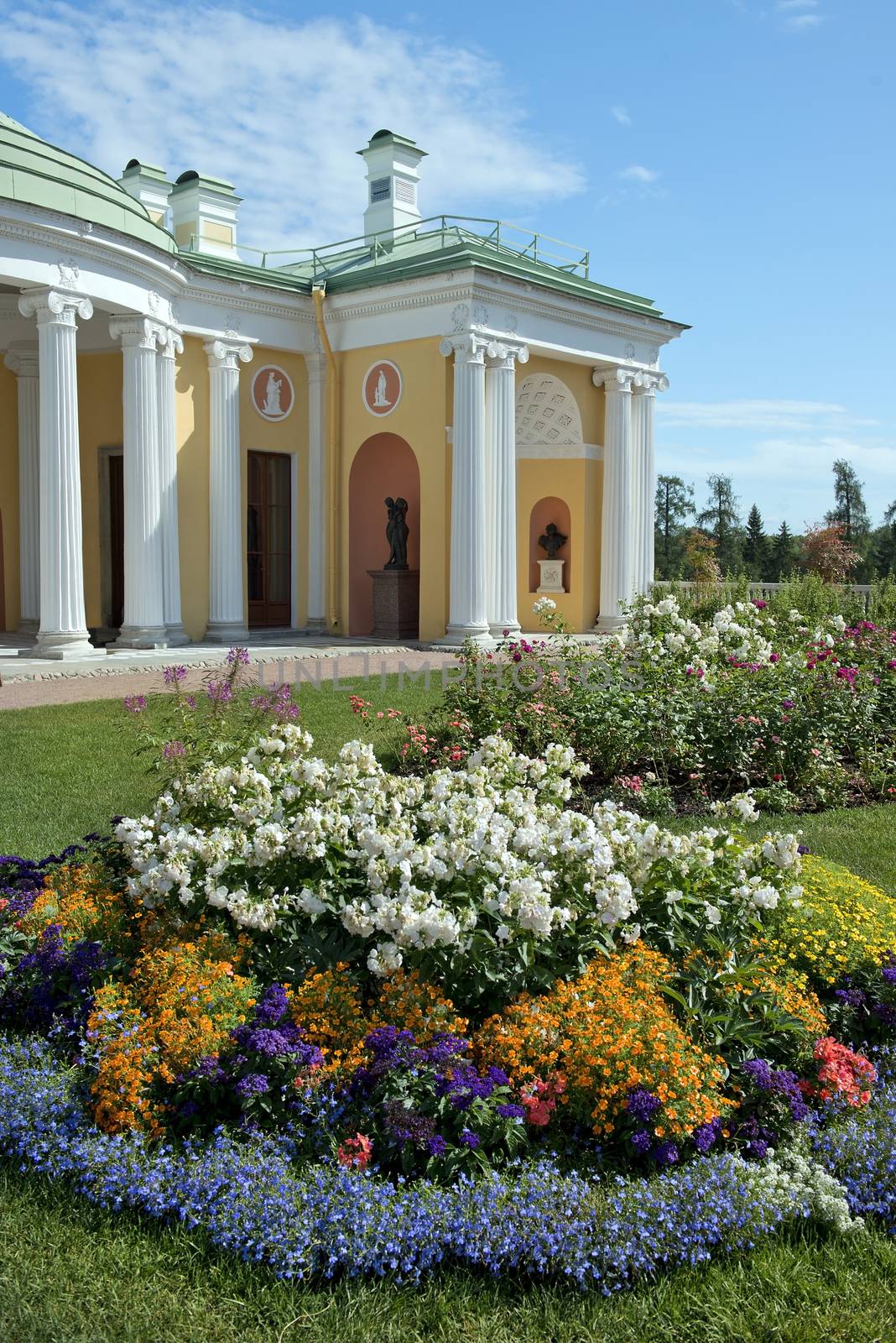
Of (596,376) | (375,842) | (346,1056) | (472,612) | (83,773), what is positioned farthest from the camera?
(596,376)

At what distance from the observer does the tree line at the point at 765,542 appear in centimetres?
3897

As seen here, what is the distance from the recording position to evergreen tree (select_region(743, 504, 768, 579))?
44.3 m

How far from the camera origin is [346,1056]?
10.4ft

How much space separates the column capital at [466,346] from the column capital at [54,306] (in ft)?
15.7

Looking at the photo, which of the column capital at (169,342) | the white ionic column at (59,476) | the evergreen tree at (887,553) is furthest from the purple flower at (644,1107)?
the evergreen tree at (887,553)

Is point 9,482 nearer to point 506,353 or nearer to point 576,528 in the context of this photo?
point 506,353

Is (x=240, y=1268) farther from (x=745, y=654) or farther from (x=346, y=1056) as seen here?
(x=745, y=654)

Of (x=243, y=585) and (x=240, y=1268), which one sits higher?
(x=243, y=585)

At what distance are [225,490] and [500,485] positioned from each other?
3.81 meters

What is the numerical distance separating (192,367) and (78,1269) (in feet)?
47.2

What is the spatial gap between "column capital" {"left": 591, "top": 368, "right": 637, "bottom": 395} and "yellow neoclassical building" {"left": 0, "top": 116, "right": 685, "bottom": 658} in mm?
42

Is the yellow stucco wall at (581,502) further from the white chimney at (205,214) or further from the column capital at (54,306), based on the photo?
the column capital at (54,306)

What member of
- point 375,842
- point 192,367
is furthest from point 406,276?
point 375,842

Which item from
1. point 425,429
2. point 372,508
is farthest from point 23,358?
point 425,429
